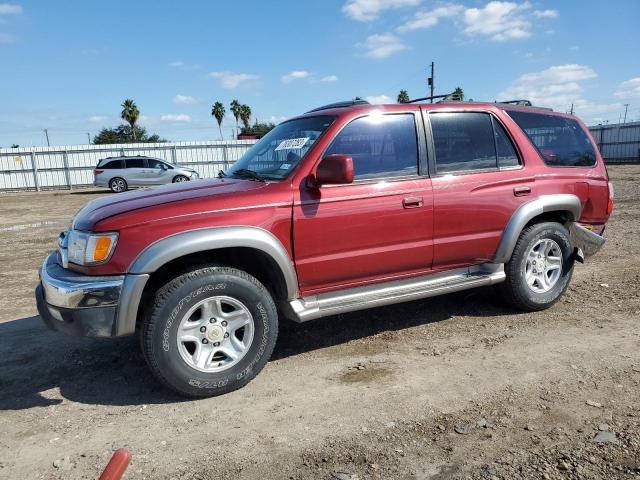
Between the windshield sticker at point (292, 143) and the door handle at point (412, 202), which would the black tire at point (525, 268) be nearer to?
the door handle at point (412, 202)

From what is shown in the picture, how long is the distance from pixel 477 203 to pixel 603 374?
1576 millimetres

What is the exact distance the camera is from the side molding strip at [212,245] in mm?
3018

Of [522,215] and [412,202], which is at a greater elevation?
[412,202]

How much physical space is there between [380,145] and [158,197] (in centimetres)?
174

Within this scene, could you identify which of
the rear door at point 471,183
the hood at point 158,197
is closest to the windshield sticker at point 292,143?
the hood at point 158,197

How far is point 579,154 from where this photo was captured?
4.76 m

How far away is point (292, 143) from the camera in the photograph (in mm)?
3949

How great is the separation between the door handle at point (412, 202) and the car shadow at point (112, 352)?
1.21 m

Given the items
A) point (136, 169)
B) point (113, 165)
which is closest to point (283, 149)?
point (136, 169)

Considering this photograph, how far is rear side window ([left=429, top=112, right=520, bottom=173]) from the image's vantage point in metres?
4.10

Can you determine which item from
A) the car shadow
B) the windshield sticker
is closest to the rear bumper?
the car shadow

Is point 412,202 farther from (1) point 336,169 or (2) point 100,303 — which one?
(2) point 100,303

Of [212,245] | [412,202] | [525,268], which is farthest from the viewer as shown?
[525,268]

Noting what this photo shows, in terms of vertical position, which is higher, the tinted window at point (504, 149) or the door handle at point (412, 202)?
the tinted window at point (504, 149)
